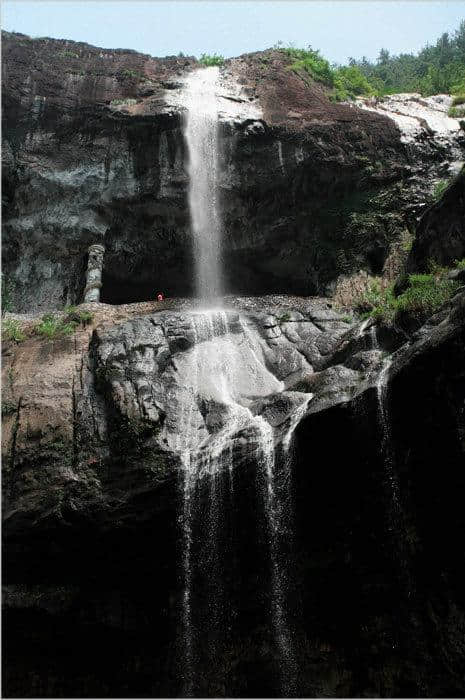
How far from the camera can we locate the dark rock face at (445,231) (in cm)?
1235

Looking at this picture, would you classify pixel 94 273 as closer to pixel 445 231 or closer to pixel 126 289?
pixel 126 289

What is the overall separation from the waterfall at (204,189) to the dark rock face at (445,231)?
308 inches

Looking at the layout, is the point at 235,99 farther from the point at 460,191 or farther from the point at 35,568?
the point at 35,568

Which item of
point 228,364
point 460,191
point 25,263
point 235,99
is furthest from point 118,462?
point 235,99

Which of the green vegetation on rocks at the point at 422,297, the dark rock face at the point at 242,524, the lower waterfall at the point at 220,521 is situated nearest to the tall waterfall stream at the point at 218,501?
the lower waterfall at the point at 220,521

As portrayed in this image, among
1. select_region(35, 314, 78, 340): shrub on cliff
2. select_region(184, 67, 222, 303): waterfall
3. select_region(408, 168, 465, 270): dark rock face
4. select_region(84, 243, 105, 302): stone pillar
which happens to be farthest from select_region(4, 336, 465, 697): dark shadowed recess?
Answer: select_region(184, 67, 222, 303): waterfall

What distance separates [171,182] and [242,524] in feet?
43.7

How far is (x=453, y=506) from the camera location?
8.45 meters

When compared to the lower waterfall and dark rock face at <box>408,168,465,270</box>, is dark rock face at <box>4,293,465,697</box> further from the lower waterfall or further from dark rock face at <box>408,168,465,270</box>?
dark rock face at <box>408,168,465,270</box>

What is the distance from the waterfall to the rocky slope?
358 millimetres

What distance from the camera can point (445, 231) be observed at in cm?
1277

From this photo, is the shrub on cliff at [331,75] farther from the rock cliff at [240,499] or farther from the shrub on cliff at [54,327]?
the shrub on cliff at [54,327]

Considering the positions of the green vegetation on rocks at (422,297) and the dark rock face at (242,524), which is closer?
the dark rock face at (242,524)

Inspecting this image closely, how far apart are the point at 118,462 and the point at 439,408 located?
6.36 meters
